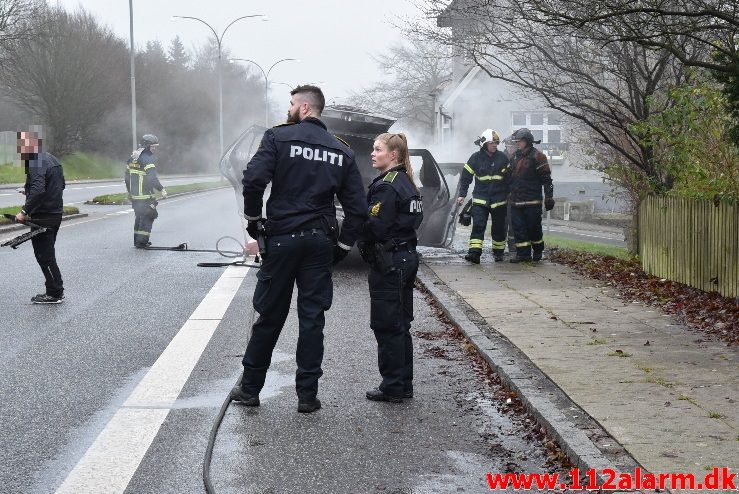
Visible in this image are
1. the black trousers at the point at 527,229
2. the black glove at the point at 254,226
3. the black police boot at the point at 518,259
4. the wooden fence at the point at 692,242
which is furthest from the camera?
the black police boot at the point at 518,259

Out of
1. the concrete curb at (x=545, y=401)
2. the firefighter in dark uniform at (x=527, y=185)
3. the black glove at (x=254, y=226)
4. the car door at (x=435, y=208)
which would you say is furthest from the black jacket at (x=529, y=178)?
the black glove at (x=254, y=226)

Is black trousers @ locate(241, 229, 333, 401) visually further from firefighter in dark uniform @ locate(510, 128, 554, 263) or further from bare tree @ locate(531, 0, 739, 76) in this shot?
firefighter in dark uniform @ locate(510, 128, 554, 263)

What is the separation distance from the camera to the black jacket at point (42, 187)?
10633mm

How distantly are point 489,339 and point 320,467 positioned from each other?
11.5 ft

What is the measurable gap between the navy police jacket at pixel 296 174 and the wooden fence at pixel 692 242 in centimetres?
531

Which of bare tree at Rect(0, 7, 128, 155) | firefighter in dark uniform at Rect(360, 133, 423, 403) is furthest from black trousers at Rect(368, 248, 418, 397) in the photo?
bare tree at Rect(0, 7, 128, 155)

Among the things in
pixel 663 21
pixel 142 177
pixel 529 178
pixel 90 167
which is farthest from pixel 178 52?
pixel 663 21

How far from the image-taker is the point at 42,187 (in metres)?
10.7

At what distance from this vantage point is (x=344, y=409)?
20.5ft

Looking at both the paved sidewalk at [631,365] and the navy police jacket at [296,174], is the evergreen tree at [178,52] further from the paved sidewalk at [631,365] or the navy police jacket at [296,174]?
the navy police jacket at [296,174]

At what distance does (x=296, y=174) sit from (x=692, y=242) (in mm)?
6551

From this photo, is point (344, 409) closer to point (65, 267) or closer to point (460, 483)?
point (460, 483)

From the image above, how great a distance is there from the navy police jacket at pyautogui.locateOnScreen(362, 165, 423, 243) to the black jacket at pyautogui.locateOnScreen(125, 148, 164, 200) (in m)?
10.8

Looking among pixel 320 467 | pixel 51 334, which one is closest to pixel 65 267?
pixel 51 334
